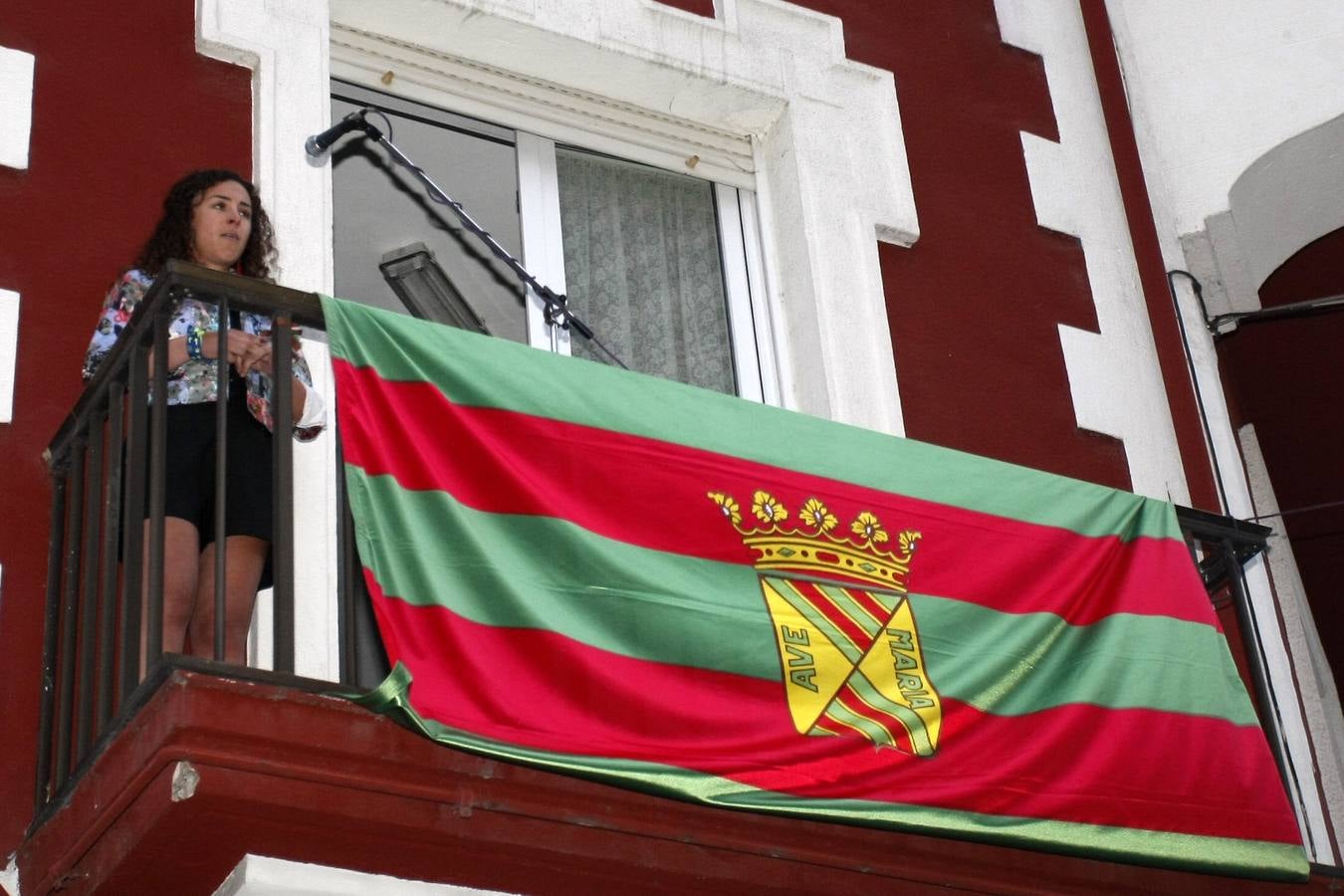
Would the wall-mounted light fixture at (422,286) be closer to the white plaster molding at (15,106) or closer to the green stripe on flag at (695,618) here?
the white plaster molding at (15,106)

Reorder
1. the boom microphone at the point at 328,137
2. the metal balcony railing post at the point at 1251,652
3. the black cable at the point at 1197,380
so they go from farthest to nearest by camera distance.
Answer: the black cable at the point at 1197,380 < the metal balcony railing post at the point at 1251,652 < the boom microphone at the point at 328,137

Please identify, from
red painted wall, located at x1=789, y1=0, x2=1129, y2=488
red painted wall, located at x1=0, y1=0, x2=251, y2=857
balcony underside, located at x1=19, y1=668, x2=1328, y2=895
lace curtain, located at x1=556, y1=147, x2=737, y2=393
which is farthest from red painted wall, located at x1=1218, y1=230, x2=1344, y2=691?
red painted wall, located at x1=0, y1=0, x2=251, y2=857

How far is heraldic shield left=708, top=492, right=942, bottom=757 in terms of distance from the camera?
5086 millimetres

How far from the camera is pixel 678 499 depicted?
5.18 metres

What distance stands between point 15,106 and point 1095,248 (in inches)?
137

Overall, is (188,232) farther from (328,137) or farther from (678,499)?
(678,499)

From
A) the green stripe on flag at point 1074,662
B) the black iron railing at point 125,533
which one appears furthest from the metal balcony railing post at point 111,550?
the green stripe on flag at point 1074,662

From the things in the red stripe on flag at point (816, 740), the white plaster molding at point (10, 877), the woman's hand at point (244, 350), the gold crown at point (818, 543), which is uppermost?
the woman's hand at point (244, 350)

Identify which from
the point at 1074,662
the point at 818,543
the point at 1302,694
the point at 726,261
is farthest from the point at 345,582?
the point at 1302,694

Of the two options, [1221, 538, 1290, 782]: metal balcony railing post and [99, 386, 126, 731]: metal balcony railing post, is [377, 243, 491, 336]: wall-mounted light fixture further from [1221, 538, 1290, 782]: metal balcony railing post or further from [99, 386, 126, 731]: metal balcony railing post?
[1221, 538, 1290, 782]: metal balcony railing post

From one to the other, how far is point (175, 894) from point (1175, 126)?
470 centimetres

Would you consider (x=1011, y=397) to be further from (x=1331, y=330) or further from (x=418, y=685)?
(x=418, y=685)

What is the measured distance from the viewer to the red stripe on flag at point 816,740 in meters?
4.59

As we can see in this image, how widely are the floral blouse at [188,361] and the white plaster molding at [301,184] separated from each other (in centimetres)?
33
